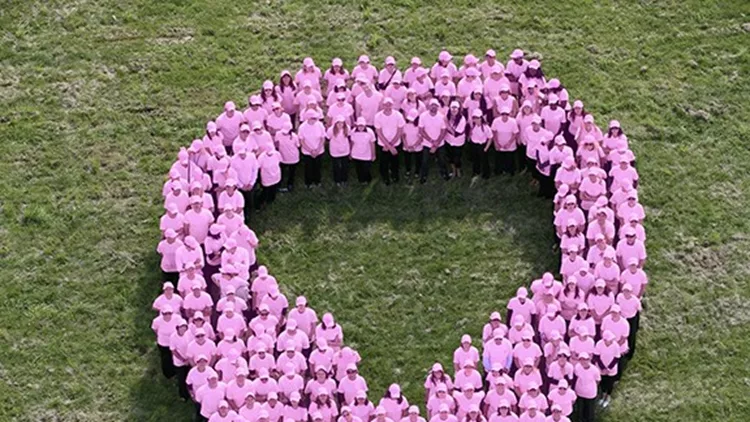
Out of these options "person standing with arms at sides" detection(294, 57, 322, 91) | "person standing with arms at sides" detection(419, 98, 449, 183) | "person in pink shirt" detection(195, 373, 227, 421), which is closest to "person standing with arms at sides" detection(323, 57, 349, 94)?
"person standing with arms at sides" detection(294, 57, 322, 91)

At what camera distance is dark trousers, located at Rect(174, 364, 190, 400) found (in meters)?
19.7

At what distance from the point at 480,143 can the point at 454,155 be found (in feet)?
2.01

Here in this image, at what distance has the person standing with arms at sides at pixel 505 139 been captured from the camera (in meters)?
22.6

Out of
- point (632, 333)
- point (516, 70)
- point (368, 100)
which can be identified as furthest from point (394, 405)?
point (516, 70)

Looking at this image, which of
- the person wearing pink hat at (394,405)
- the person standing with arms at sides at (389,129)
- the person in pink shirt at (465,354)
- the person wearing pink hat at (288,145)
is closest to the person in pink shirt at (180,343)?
the person wearing pink hat at (394,405)

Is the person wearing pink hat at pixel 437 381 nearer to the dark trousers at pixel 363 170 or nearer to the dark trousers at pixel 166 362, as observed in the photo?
the dark trousers at pixel 166 362

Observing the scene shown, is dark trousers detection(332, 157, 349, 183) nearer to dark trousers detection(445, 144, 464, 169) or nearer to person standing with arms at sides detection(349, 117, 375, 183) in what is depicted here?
person standing with arms at sides detection(349, 117, 375, 183)

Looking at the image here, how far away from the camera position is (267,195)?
22.9 meters

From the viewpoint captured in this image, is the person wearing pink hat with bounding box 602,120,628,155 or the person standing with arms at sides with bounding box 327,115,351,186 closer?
the person wearing pink hat with bounding box 602,120,628,155

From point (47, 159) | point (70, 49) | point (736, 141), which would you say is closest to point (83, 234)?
point (47, 159)

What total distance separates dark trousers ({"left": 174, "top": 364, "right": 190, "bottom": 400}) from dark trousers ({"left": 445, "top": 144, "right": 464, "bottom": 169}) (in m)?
6.00

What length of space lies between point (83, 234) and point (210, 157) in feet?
8.67

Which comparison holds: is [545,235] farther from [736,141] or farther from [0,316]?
[0,316]

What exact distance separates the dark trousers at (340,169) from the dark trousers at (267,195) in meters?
0.99
